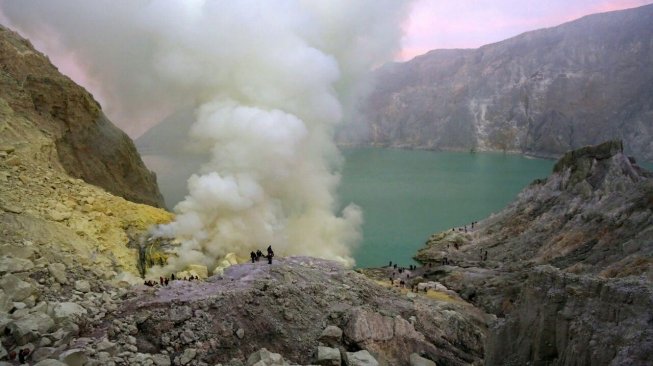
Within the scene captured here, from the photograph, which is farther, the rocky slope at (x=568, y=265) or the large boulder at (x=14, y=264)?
the large boulder at (x=14, y=264)

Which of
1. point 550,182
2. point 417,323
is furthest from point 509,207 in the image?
point 417,323

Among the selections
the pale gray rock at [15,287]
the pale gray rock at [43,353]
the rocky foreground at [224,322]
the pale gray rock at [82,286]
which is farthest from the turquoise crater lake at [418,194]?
the pale gray rock at [43,353]

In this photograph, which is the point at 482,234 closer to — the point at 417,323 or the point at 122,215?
the point at 417,323

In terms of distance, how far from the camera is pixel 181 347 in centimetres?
1134

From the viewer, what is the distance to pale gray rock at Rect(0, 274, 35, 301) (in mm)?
10906

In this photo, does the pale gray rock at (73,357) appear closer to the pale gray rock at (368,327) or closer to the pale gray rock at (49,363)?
the pale gray rock at (49,363)

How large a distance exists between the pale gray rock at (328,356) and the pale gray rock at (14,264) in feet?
26.0

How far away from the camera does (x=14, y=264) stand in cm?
1242

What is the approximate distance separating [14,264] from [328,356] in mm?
8433

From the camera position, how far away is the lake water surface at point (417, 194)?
3609cm

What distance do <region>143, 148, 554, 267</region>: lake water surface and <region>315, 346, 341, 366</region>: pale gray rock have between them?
58.5 ft

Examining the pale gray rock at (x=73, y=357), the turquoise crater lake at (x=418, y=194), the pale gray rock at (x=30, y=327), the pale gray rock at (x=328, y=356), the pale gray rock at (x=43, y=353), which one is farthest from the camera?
the turquoise crater lake at (x=418, y=194)

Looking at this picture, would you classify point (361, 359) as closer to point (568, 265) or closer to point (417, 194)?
point (568, 265)

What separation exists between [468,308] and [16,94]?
75.7 feet
